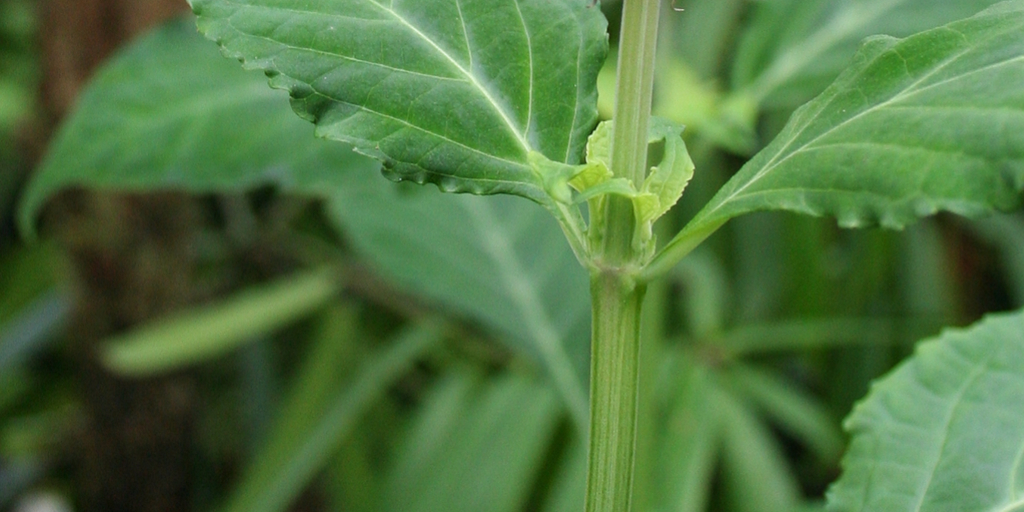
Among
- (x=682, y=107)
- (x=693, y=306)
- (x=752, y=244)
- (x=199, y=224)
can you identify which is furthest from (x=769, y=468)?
(x=199, y=224)

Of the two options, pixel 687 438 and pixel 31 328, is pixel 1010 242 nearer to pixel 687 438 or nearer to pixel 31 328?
pixel 687 438

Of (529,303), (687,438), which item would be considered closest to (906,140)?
(529,303)

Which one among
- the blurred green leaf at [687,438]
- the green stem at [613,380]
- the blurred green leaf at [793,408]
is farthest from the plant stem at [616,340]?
the blurred green leaf at [793,408]

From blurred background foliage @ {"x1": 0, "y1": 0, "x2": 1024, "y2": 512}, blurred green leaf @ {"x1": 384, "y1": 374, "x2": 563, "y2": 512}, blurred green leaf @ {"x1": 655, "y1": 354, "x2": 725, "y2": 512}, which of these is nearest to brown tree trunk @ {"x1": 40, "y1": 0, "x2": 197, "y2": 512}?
blurred background foliage @ {"x1": 0, "y1": 0, "x2": 1024, "y2": 512}

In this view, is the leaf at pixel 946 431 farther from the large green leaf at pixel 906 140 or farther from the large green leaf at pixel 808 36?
the large green leaf at pixel 808 36

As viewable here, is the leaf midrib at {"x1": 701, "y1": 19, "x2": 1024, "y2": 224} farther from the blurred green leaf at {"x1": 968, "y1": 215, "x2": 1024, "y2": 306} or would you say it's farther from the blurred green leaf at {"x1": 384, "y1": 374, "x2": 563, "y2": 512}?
the blurred green leaf at {"x1": 968, "y1": 215, "x2": 1024, "y2": 306}

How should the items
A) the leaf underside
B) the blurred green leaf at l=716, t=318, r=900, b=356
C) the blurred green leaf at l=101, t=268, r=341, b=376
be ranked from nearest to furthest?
the leaf underside < the blurred green leaf at l=101, t=268, r=341, b=376 < the blurred green leaf at l=716, t=318, r=900, b=356
